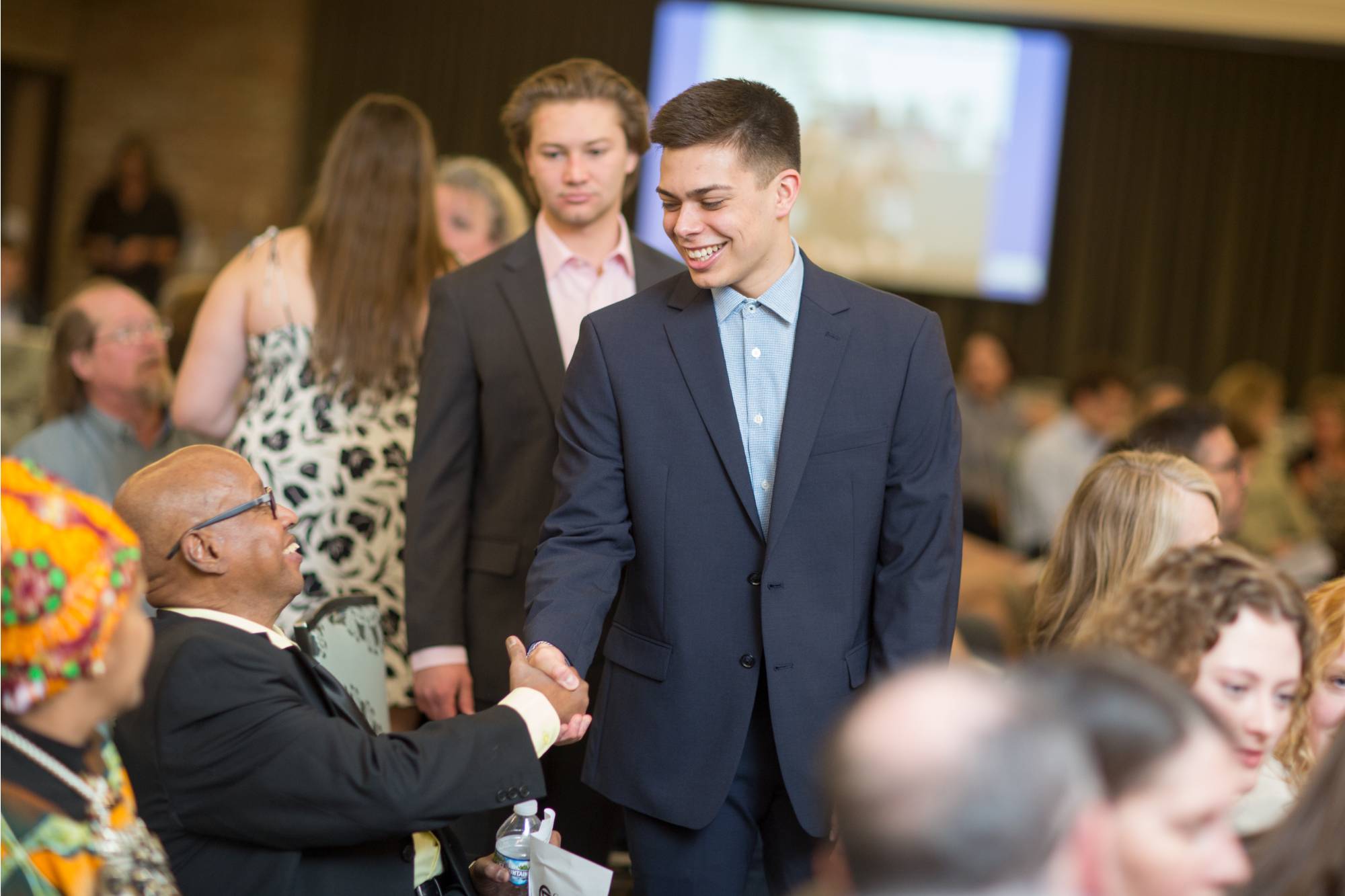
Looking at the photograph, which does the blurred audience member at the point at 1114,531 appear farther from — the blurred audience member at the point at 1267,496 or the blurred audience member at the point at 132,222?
the blurred audience member at the point at 132,222

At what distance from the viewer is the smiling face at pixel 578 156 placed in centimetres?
290

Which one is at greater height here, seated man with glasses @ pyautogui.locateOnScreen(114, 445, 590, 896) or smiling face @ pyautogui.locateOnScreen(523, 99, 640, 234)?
smiling face @ pyautogui.locateOnScreen(523, 99, 640, 234)

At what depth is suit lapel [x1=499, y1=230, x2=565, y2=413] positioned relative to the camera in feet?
9.44

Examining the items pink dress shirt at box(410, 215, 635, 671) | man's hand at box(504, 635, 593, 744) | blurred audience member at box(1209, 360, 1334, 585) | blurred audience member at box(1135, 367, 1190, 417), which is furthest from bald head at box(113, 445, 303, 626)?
blurred audience member at box(1135, 367, 1190, 417)

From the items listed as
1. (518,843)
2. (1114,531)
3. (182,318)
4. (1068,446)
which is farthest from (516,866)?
(1068,446)

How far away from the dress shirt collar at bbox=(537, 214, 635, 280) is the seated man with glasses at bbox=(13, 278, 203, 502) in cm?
117

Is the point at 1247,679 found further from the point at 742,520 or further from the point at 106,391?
the point at 106,391

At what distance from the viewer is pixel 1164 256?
11.5 metres

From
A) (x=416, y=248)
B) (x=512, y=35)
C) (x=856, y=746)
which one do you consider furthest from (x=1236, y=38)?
(x=856, y=746)

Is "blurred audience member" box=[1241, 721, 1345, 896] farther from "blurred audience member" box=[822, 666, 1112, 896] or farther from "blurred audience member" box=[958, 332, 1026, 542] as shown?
"blurred audience member" box=[958, 332, 1026, 542]

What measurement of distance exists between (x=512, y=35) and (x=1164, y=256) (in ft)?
18.0

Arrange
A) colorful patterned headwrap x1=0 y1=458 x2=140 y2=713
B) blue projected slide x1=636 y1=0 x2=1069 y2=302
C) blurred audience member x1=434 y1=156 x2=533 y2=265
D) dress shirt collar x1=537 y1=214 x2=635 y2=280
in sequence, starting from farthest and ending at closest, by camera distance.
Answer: blue projected slide x1=636 y1=0 x2=1069 y2=302
blurred audience member x1=434 y1=156 x2=533 y2=265
dress shirt collar x1=537 y1=214 x2=635 y2=280
colorful patterned headwrap x1=0 y1=458 x2=140 y2=713

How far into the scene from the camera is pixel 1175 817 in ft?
4.18

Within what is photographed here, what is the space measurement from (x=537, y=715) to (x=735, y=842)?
439 millimetres
